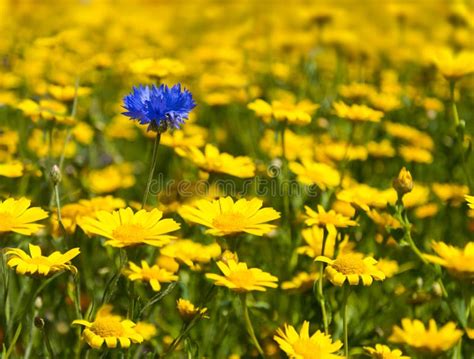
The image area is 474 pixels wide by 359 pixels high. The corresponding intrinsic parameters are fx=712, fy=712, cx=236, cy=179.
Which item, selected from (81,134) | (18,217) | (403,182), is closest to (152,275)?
(18,217)

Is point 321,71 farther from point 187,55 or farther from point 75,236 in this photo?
point 75,236

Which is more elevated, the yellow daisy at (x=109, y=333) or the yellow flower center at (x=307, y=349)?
the yellow daisy at (x=109, y=333)

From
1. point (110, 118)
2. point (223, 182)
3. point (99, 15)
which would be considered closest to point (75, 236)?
point (223, 182)

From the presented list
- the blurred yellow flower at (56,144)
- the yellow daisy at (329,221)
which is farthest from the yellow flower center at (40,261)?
the blurred yellow flower at (56,144)

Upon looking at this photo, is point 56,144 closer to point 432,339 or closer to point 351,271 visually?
point 351,271

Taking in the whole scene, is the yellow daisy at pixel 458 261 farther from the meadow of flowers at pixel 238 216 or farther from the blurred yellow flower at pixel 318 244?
the blurred yellow flower at pixel 318 244

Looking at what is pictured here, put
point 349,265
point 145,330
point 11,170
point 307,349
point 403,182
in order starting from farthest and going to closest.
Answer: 1. point 11,170
2. point 145,330
3. point 403,182
4. point 349,265
5. point 307,349

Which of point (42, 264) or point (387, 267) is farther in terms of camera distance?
point (387, 267)
